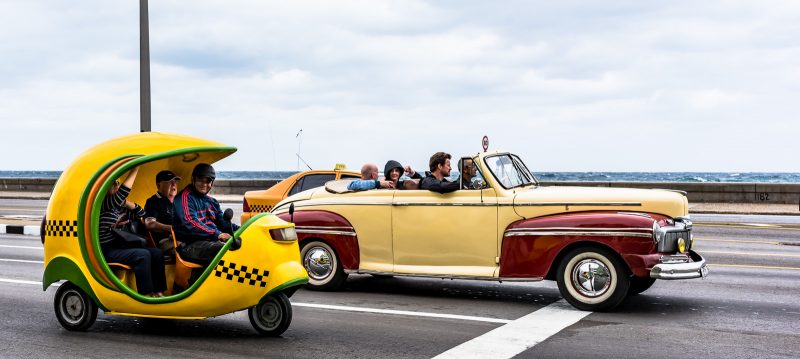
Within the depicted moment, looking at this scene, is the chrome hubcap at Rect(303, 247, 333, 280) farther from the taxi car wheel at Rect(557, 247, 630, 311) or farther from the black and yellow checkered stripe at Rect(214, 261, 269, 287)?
the black and yellow checkered stripe at Rect(214, 261, 269, 287)

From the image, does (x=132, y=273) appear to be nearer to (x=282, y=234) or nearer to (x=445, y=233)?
(x=282, y=234)

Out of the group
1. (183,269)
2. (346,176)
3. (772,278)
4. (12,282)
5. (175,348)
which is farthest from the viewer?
(346,176)

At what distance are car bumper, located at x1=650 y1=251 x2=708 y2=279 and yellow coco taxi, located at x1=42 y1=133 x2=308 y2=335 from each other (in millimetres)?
3440

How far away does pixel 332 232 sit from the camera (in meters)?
10.4

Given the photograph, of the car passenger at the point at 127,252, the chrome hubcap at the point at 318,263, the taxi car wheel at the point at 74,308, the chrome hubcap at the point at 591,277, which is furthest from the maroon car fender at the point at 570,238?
the taxi car wheel at the point at 74,308

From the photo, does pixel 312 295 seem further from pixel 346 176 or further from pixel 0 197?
pixel 0 197

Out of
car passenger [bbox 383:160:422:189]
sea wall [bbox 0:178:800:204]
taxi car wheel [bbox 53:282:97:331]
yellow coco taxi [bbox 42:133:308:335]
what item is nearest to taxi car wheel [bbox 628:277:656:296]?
car passenger [bbox 383:160:422:189]

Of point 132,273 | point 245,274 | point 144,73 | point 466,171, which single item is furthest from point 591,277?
point 144,73

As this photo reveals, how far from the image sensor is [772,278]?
11797mm

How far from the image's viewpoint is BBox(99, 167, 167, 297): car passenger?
7625 millimetres

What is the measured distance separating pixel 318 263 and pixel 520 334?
11.3 feet

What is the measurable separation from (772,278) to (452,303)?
4898 mm

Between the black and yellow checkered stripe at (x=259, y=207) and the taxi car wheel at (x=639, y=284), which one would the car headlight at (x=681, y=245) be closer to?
the taxi car wheel at (x=639, y=284)

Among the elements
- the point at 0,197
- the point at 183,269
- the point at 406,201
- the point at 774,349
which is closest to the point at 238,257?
the point at 183,269
